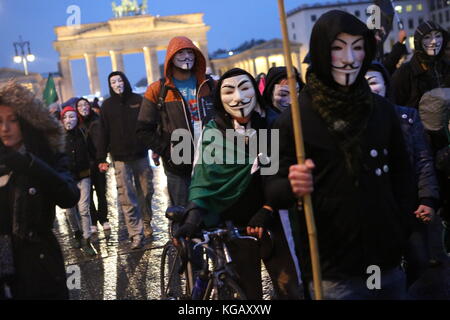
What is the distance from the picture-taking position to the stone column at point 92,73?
8650cm

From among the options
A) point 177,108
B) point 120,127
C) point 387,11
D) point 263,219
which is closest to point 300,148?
point 263,219

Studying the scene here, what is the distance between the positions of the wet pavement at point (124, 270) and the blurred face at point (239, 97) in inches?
74.1

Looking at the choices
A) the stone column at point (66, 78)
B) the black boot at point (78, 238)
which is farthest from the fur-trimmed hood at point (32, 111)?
the stone column at point (66, 78)

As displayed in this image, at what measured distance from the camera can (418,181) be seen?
4.64 meters

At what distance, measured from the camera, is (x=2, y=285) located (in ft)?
12.3

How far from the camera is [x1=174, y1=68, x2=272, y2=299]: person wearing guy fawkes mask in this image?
452 centimetres

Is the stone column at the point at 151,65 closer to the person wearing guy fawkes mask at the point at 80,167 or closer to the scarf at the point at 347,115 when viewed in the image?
the person wearing guy fawkes mask at the point at 80,167

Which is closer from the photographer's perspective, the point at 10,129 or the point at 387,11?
→ the point at 10,129

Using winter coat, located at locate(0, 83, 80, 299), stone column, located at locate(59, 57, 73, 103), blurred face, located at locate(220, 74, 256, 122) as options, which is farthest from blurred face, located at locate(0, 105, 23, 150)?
stone column, located at locate(59, 57, 73, 103)

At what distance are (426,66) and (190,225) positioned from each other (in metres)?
3.67

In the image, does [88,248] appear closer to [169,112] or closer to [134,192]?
[134,192]

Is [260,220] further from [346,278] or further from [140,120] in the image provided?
[140,120]
